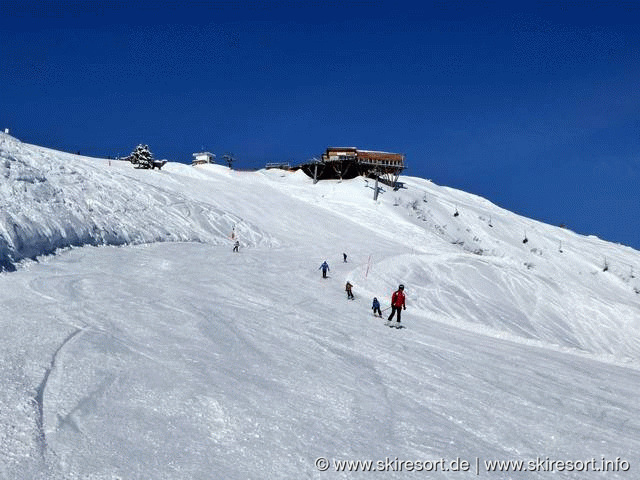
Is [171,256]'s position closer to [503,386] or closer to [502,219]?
[503,386]

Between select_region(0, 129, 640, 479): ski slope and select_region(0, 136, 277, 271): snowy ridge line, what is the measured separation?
14 cm

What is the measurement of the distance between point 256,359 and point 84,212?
20376mm

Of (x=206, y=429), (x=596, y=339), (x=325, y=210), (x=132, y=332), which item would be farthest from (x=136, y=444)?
(x=325, y=210)

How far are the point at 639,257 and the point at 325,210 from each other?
44.7 meters

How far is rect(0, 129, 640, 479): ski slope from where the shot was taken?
793 centimetres

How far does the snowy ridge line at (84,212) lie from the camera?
22281mm

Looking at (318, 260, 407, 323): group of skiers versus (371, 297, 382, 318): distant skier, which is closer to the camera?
(318, 260, 407, 323): group of skiers

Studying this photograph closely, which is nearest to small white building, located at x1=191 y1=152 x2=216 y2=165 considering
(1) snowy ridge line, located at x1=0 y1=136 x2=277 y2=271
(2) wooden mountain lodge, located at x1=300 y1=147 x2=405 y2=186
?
(2) wooden mountain lodge, located at x1=300 y1=147 x2=405 y2=186

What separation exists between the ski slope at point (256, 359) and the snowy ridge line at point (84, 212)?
141 mm

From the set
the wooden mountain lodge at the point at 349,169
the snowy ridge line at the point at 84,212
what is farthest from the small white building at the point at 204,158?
the snowy ridge line at the point at 84,212

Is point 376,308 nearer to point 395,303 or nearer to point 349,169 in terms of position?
point 395,303

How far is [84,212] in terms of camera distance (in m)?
29.3

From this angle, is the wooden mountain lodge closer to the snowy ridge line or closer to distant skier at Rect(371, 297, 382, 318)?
the snowy ridge line

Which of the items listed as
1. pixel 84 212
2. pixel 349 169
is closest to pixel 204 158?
pixel 349 169
